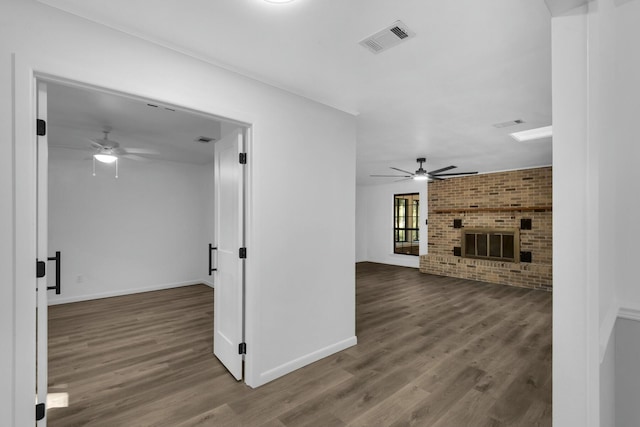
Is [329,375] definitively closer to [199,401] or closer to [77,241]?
[199,401]

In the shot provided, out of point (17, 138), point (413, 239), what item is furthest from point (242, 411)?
point (413, 239)

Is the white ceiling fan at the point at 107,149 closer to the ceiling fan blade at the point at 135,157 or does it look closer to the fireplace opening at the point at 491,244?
the ceiling fan blade at the point at 135,157

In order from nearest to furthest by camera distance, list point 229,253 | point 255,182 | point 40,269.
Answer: point 40,269 → point 255,182 → point 229,253

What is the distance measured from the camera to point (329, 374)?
106 inches

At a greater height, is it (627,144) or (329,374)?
(627,144)

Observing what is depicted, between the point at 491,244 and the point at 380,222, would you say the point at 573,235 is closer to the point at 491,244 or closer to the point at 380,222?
the point at 491,244

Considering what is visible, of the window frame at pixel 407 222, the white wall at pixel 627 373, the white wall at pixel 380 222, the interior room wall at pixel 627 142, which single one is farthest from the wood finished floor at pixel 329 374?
the window frame at pixel 407 222

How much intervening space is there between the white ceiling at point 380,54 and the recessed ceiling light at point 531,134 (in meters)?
0.69

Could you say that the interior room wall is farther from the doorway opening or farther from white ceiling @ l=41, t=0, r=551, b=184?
the doorway opening

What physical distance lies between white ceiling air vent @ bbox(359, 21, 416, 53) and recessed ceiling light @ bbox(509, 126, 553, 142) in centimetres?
303

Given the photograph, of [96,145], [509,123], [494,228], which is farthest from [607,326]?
[494,228]

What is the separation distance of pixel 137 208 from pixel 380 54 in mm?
5431

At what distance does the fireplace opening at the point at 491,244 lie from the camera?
6547 mm

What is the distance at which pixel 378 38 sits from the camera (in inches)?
77.4
